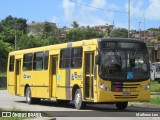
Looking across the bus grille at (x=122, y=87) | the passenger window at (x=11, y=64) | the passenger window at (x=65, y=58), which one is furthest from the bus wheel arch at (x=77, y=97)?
the passenger window at (x=11, y=64)

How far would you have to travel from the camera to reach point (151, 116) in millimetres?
17250

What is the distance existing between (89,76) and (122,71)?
1.48m

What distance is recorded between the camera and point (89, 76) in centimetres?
2012

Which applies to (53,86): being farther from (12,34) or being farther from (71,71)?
(12,34)

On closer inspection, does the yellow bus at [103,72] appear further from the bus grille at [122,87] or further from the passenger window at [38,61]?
the passenger window at [38,61]

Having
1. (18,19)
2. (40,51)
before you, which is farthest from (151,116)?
(18,19)

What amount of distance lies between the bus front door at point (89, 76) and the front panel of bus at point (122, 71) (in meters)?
0.71

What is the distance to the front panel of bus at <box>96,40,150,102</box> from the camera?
19312mm

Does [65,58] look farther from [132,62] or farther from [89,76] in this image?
[132,62]

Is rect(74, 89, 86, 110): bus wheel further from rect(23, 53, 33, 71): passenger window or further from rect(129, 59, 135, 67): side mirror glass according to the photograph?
rect(23, 53, 33, 71): passenger window

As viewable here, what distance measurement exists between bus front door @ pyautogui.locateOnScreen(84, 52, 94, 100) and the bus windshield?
738mm

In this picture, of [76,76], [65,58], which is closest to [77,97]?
[76,76]

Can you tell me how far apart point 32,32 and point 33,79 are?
5276 inches

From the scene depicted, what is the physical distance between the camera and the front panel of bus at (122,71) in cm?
1931
